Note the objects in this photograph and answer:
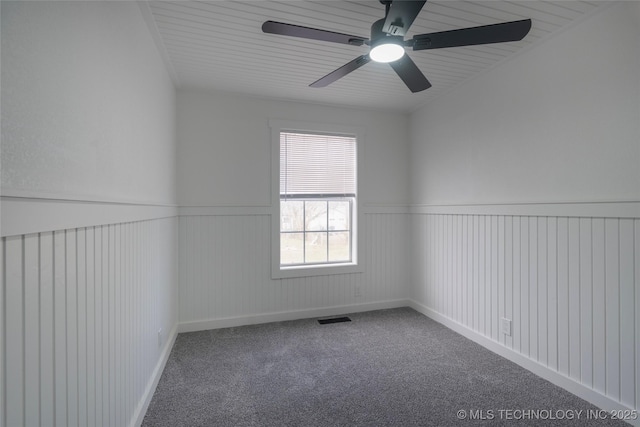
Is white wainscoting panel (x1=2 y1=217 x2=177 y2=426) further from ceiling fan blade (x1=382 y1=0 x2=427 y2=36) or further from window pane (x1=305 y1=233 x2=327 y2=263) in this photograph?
window pane (x1=305 y1=233 x2=327 y2=263)

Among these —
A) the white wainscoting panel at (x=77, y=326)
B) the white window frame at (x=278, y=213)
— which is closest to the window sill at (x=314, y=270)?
the white window frame at (x=278, y=213)

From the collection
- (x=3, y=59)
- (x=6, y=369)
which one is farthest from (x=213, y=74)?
(x=6, y=369)

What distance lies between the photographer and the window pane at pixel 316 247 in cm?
346

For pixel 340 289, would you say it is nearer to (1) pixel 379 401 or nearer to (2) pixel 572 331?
(1) pixel 379 401

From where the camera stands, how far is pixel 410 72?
6.40 feet

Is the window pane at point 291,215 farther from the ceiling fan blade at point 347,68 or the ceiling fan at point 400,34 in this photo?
the ceiling fan at point 400,34

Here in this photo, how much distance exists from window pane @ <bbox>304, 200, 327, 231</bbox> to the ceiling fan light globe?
6.28 feet

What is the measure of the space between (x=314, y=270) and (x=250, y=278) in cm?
71

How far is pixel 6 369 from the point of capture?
0.70 m

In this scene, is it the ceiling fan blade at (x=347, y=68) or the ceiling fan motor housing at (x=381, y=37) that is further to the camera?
the ceiling fan blade at (x=347, y=68)

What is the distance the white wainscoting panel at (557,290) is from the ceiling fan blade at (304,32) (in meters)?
1.87

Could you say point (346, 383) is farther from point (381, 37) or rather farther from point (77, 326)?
point (381, 37)

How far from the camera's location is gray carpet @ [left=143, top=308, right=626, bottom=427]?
5.85 feet

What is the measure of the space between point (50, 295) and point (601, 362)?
282 cm
